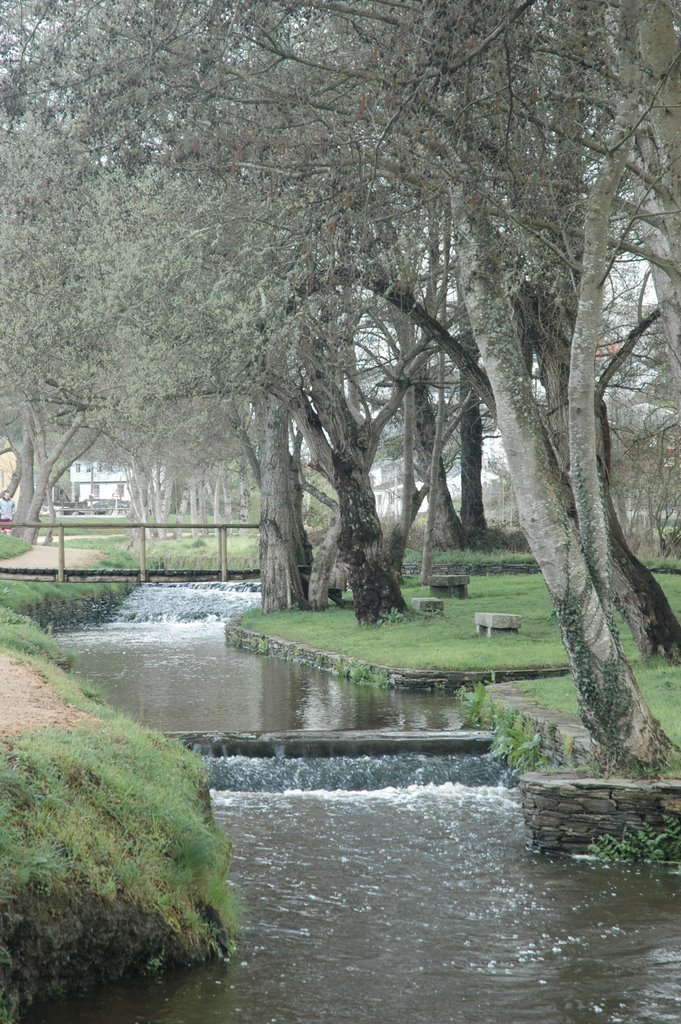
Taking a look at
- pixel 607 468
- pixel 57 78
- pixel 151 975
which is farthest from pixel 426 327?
pixel 151 975

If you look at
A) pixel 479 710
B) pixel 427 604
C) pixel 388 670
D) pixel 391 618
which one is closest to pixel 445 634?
pixel 391 618

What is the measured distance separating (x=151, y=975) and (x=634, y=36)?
726 centimetres

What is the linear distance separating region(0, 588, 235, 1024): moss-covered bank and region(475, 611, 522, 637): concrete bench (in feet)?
31.9

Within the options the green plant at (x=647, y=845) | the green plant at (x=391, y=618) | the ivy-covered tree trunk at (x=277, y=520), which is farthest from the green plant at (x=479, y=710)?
the ivy-covered tree trunk at (x=277, y=520)

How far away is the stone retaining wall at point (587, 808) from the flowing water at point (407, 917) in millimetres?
239

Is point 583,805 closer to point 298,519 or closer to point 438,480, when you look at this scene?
point 298,519

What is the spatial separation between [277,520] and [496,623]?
19.8 ft

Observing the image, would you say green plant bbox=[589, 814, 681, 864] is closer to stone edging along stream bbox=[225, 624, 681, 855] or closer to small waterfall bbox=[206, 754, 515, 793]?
stone edging along stream bbox=[225, 624, 681, 855]

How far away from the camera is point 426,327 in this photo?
14070 millimetres

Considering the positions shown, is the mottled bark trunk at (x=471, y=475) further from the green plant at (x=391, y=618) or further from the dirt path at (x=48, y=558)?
the green plant at (x=391, y=618)

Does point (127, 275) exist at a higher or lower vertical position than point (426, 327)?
higher

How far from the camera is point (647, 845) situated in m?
7.39

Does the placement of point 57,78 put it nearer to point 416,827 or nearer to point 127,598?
point 416,827

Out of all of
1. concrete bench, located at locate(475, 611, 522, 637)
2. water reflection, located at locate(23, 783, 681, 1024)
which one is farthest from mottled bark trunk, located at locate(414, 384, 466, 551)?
water reflection, located at locate(23, 783, 681, 1024)
